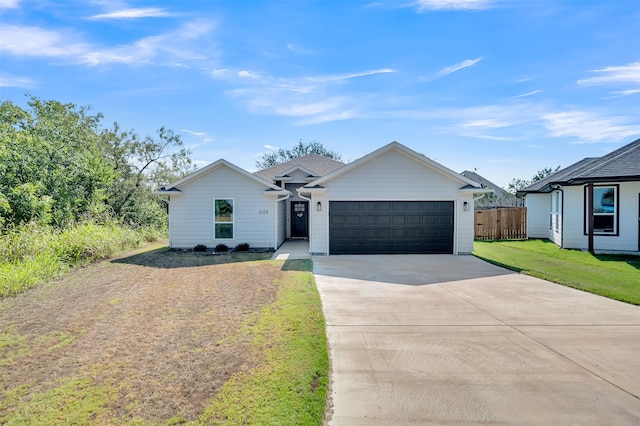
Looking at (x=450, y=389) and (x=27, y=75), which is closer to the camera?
(x=450, y=389)

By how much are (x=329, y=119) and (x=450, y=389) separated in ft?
82.8

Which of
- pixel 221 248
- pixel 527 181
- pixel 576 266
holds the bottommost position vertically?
pixel 576 266

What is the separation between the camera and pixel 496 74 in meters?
14.5

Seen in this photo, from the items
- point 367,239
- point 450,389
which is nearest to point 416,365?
point 450,389

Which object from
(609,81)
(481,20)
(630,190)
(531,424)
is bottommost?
(531,424)

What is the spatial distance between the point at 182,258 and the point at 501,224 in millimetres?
16252

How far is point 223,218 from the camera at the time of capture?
49.3ft

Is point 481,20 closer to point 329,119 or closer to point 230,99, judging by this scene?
point 230,99

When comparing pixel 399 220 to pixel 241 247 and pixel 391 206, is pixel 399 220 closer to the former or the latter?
pixel 391 206

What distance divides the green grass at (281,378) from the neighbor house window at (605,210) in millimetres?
13422

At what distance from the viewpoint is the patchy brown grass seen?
3434 mm

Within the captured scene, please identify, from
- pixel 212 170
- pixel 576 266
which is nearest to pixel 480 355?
Answer: pixel 576 266

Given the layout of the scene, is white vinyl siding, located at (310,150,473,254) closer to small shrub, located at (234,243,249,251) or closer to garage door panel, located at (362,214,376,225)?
garage door panel, located at (362,214,376,225)

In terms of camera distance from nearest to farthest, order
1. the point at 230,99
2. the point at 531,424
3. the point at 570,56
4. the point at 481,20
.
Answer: the point at 531,424
the point at 481,20
the point at 570,56
the point at 230,99
